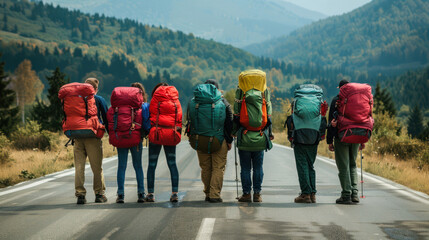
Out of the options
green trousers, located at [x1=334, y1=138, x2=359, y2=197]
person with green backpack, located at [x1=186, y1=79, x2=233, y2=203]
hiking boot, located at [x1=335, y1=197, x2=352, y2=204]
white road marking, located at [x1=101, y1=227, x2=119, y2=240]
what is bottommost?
hiking boot, located at [x1=335, y1=197, x2=352, y2=204]

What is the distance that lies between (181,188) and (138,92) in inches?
110

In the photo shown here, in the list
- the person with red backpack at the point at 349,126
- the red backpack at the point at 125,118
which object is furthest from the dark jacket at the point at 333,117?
the red backpack at the point at 125,118

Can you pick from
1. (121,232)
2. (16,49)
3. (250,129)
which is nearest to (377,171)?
(250,129)

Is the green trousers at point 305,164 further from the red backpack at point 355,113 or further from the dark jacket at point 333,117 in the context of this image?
the red backpack at point 355,113

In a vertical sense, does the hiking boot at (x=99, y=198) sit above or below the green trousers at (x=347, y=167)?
below

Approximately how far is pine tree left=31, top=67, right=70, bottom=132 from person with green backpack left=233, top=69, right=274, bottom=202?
2340 inches

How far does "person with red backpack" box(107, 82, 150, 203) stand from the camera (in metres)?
7.79

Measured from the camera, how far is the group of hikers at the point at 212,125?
775 cm

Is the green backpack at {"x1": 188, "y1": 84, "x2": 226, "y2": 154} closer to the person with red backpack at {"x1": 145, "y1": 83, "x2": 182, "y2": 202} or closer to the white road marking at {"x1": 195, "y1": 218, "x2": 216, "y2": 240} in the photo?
the person with red backpack at {"x1": 145, "y1": 83, "x2": 182, "y2": 202}

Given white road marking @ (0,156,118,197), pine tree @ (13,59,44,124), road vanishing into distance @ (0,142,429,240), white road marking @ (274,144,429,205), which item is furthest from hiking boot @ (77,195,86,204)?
pine tree @ (13,59,44,124)

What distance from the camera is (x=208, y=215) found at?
6.78 meters

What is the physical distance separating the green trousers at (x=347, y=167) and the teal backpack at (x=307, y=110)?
60 centimetres

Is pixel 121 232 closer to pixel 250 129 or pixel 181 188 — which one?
pixel 250 129

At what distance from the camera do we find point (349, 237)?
5.50 m
